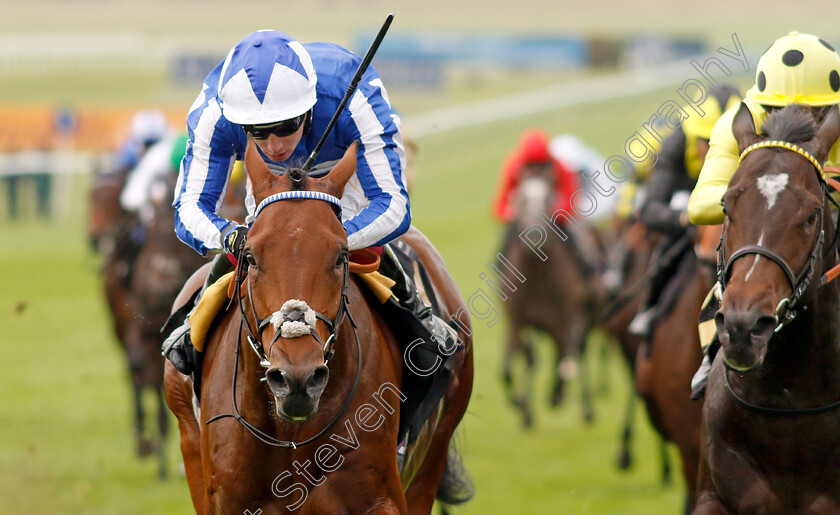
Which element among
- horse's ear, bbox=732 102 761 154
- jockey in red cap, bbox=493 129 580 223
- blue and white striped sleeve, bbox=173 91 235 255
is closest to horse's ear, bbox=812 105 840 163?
horse's ear, bbox=732 102 761 154

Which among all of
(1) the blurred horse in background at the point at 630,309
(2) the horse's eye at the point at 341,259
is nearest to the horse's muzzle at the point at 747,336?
(2) the horse's eye at the point at 341,259

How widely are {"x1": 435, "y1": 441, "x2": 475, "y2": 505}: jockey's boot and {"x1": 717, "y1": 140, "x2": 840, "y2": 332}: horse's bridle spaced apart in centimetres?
194

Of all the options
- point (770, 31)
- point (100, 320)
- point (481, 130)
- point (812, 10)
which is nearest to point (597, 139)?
point (481, 130)

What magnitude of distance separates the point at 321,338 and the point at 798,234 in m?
1.49

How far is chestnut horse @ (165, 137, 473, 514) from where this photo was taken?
3.39m

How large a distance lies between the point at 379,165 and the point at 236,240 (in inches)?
29.0

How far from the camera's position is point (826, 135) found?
12.8 feet

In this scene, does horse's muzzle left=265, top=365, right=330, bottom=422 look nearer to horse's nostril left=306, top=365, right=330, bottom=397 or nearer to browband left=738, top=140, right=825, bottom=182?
horse's nostril left=306, top=365, right=330, bottom=397

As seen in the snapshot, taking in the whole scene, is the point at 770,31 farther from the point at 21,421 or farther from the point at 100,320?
the point at 21,421

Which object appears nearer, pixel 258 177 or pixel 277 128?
pixel 258 177

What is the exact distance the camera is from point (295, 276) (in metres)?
3.44

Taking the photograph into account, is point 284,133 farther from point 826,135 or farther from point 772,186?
point 826,135

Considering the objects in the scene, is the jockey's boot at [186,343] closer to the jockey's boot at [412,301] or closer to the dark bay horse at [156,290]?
the jockey's boot at [412,301]

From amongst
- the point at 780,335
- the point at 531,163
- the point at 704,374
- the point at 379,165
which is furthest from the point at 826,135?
the point at 531,163
